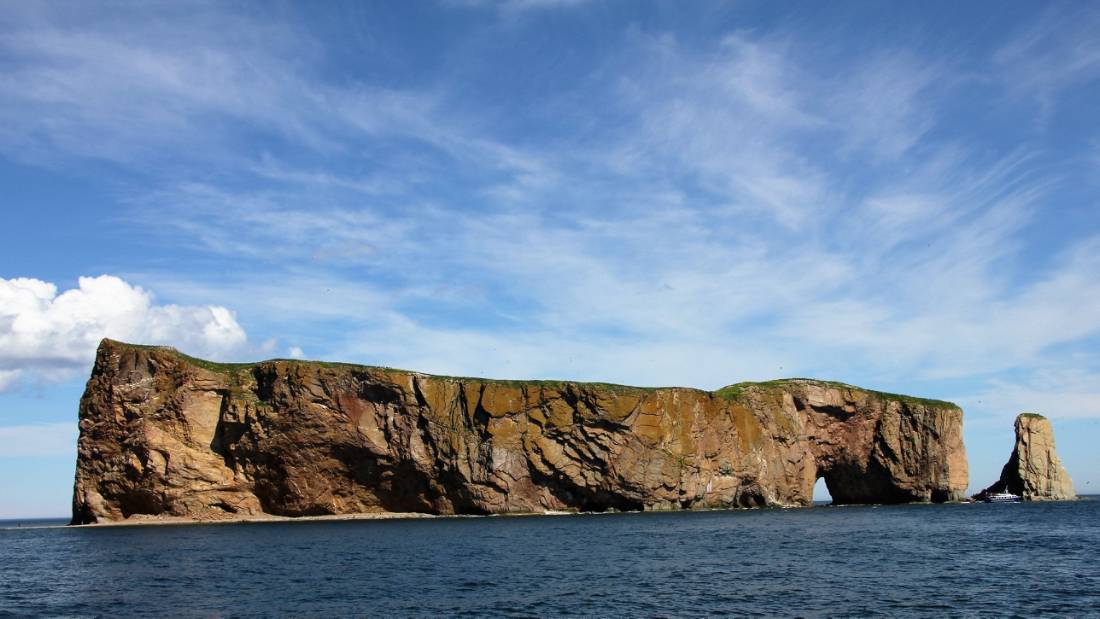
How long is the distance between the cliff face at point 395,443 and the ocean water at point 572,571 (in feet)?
43.4

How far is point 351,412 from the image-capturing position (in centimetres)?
8906

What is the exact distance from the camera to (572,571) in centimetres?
4169

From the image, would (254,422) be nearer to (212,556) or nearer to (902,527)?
(212,556)

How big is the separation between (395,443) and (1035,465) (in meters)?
94.9

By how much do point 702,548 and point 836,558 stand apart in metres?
8.85

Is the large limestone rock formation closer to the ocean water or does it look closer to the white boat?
the white boat

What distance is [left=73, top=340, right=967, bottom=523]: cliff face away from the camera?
8462 centimetres

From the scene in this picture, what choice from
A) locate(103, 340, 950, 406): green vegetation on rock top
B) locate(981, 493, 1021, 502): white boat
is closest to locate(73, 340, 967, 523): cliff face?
locate(103, 340, 950, 406): green vegetation on rock top

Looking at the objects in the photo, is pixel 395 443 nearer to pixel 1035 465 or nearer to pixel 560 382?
pixel 560 382

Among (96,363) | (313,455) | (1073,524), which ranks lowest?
(1073,524)

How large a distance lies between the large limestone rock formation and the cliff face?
40.4 meters

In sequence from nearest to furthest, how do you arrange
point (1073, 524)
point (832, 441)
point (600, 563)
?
1. point (600, 563)
2. point (1073, 524)
3. point (832, 441)

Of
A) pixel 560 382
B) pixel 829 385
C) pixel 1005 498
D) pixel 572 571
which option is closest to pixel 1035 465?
pixel 1005 498

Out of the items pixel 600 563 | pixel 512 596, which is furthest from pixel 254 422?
pixel 512 596
